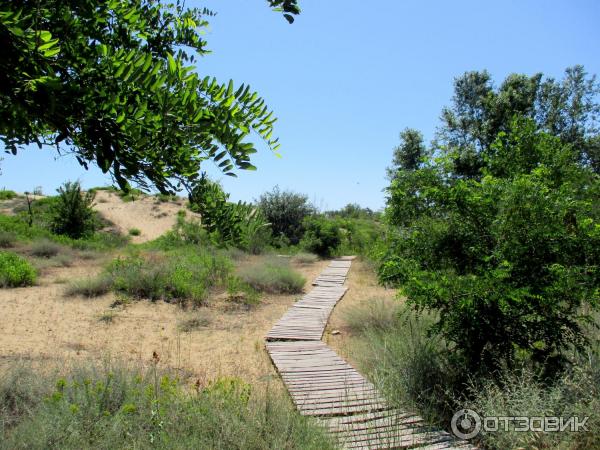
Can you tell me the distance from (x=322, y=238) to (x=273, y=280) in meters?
7.41

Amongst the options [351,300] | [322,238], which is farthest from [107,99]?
[322,238]

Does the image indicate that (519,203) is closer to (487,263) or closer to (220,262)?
(487,263)

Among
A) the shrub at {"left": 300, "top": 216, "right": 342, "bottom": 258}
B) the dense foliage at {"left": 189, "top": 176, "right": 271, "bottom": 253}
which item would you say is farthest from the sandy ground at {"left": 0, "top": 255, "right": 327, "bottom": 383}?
the shrub at {"left": 300, "top": 216, "right": 342, "bottom": 258}

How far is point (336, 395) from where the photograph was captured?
4.61 meters

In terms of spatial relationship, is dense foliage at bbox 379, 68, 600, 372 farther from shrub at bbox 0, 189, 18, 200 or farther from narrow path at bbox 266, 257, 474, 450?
shrub at bbox 0, 189, 18, 200

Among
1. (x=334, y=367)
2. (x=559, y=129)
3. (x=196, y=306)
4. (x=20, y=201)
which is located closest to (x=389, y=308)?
(x=334, y=367)

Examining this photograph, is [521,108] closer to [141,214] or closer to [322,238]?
[322,238]

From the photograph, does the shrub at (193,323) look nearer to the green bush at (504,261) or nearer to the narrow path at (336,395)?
the narrow path at (336,395)

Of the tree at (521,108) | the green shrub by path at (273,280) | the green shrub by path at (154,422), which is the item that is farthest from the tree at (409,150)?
the green shrub by path at (154,422)

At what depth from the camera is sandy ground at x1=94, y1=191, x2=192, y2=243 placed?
23.8 metres

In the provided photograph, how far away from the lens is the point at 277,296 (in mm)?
10727

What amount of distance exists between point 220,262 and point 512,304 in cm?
827

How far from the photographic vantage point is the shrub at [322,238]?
720 inches

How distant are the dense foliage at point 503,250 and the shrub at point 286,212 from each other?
53.1 feet
